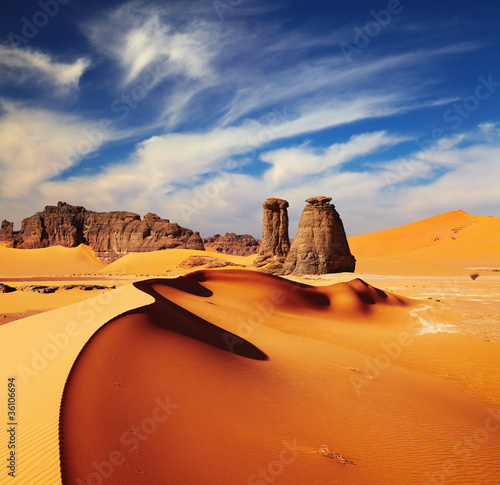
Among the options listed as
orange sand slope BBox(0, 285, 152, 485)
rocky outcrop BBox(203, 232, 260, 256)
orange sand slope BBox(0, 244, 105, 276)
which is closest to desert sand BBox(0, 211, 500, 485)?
orange sand slope BBox(0, 285, 152, 485)

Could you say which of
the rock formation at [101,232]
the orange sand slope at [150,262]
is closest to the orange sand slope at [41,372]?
the orange sand slope at [150,262]

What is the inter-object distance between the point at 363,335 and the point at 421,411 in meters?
6.71

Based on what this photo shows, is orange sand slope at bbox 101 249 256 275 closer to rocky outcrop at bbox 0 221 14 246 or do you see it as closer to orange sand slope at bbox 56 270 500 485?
orange sand slope at bbox 56 270 500 485

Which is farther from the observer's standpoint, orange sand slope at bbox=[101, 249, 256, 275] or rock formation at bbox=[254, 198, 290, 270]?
orange sand slope at bbox=[101, 249, 256, 275]

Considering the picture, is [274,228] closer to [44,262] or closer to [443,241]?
[44,262]

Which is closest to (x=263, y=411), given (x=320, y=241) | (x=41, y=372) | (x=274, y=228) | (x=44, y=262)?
(x=41, y=372)

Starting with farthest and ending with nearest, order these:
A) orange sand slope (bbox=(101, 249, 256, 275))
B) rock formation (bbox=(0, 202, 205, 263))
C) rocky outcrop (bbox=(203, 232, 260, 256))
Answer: rocky outcrop (bbox=(203, 232, 260, 256))
rock formation (bbox=(0, 202, 205, 263))
orange sand slope (bbox=(101, 249, 256, 275))

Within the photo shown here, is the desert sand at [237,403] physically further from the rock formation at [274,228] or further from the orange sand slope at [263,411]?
the rock formation at [274,228]

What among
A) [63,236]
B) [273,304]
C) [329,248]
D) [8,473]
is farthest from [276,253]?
[63,236]

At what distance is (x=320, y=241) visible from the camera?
108 feet

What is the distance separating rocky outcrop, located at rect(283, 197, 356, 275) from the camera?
3270 cm

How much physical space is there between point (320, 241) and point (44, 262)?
5016cm

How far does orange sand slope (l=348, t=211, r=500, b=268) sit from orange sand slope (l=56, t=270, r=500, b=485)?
215ft

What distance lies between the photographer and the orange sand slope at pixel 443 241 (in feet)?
226
